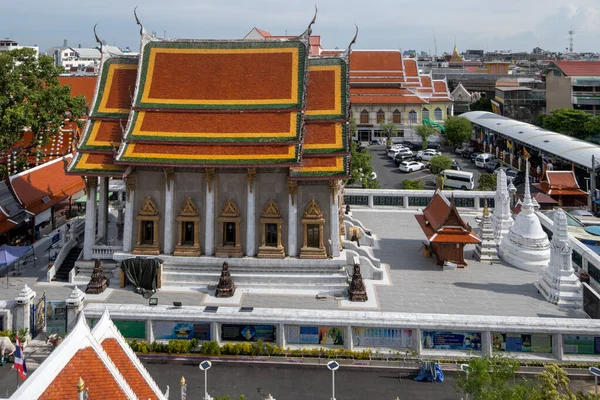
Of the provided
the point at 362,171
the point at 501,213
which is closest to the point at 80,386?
the point at 501,213

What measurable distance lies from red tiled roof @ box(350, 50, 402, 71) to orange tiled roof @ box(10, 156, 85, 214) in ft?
185

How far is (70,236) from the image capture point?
31922 mm

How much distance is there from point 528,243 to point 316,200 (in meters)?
12.6

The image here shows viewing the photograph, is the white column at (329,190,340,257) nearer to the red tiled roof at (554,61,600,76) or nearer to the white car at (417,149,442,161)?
the white car at (417,149,442,161)

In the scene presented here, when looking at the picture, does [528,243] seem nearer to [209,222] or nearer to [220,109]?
[209,222]

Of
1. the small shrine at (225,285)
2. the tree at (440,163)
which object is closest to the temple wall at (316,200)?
the small shrine at (225,285)

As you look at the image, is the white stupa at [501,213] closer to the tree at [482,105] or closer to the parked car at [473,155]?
the parked car at [473,155]

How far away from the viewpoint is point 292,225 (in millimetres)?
28734

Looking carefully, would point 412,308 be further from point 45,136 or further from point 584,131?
point 584,131

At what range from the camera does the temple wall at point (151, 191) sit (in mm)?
29375

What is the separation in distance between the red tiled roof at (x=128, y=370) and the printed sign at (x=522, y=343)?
1443 centimetres

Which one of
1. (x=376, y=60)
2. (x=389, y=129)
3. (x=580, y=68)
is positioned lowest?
(x=389, y=129)

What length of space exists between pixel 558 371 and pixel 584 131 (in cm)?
6135

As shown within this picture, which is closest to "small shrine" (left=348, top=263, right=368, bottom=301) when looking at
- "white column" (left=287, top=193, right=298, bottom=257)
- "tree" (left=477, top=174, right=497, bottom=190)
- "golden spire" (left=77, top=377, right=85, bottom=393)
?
"white column" (left=287, top=193, right=298, bottom=257)
